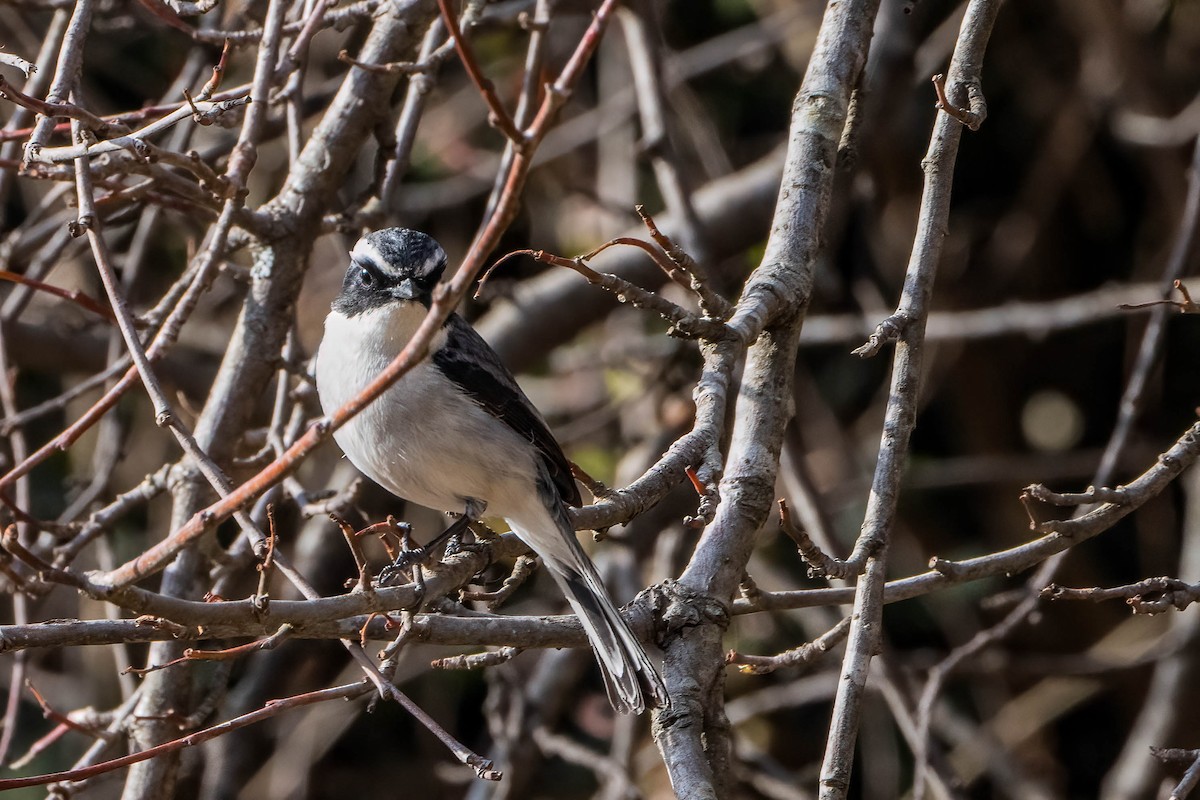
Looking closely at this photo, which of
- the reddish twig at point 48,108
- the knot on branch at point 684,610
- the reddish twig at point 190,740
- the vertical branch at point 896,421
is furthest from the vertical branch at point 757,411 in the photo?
the reddish twig at point 48,108

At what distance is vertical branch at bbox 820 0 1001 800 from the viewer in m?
2.59

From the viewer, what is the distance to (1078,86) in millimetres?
7219

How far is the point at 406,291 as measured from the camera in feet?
12.9

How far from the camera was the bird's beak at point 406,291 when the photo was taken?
3934 millimetres

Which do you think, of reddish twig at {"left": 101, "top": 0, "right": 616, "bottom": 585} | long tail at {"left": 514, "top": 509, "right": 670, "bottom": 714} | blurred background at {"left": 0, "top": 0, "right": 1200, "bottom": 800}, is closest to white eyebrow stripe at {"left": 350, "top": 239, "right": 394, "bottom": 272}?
long tail at {"left": 514, "top": 509, "right": 670, "bottom": 714}

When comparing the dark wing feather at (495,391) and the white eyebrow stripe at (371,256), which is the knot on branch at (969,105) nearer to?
the dark wing feather at (495,391)

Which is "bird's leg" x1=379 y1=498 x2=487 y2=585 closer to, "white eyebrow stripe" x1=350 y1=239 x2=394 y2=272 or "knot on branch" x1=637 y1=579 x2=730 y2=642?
"knot on branch" x1=637 y1=579 x2=730 y2=642

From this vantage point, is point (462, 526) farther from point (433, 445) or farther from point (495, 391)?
point (495, 391)

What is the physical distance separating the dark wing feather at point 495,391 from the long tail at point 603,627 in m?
0.31

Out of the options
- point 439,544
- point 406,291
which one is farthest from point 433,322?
point 406,291

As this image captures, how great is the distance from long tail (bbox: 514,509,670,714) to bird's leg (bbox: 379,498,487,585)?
160mm

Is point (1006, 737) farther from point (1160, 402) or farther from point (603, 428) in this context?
point (603, 428)

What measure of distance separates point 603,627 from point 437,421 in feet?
3.22

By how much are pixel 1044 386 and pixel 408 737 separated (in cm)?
432
